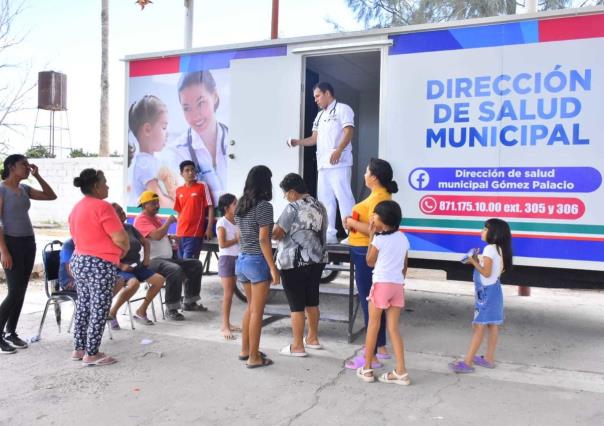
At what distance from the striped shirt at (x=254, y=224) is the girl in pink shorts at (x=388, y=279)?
2.57 feet

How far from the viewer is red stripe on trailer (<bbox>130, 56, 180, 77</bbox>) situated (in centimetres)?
631

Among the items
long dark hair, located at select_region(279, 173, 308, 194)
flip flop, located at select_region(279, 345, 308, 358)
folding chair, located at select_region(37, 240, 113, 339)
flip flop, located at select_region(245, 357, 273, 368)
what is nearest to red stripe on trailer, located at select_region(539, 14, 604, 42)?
long dark hair, located at select_region(279, 173, 308, 194)

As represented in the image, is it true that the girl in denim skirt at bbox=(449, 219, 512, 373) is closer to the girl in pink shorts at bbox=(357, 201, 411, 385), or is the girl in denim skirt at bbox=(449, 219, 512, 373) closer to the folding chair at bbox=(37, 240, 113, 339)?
the girl in pink shorts at bbox=(357, 201, 411, 385)

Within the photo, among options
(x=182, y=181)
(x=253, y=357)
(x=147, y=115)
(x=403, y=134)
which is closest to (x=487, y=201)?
(x=403, y=134)

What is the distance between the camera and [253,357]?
14.0 feet

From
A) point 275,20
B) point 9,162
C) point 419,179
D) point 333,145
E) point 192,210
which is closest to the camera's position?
point 9,162

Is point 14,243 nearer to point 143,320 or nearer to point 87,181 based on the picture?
point 87,181

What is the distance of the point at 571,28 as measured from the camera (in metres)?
4.61

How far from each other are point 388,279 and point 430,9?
1097cm

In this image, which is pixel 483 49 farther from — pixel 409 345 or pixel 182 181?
pixel 182 181

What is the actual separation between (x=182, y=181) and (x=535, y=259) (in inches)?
143

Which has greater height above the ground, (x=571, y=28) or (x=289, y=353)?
(x=571, y=28)

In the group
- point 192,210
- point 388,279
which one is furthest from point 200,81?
point 388,279

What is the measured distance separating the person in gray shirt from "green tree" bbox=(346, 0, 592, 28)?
9543 mm
